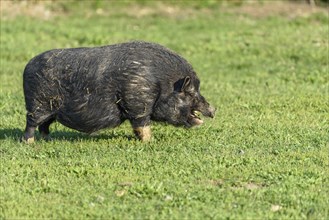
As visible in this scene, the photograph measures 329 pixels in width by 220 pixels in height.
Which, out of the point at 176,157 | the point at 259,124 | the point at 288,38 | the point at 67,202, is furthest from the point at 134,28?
the point at 67,202

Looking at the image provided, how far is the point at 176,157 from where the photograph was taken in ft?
30.9

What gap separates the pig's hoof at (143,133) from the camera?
10.2 metres

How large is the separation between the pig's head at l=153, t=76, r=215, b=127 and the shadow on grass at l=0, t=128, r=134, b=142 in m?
0.70

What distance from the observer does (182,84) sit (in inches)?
396

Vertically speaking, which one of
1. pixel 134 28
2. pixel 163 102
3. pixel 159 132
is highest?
pixel 163 102

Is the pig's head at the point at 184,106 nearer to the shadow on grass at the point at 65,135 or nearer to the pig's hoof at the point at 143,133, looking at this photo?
the pig's hoof at the point at 143,133

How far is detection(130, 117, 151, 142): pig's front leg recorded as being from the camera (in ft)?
33.1

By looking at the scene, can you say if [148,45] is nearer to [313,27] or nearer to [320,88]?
[320,88]

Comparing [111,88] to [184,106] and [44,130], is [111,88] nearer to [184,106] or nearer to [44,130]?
[184,106]

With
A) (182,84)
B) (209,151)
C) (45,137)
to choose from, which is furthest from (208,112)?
(45,137)

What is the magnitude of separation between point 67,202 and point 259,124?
4117 millimetres

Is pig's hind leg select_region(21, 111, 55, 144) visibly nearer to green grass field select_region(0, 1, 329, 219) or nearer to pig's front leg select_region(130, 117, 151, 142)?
green grass field select_region(0, 1, 329, 219)

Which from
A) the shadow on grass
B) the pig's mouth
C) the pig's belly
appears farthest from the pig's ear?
the shadow on grass

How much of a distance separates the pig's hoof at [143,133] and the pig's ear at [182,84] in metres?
0.60
